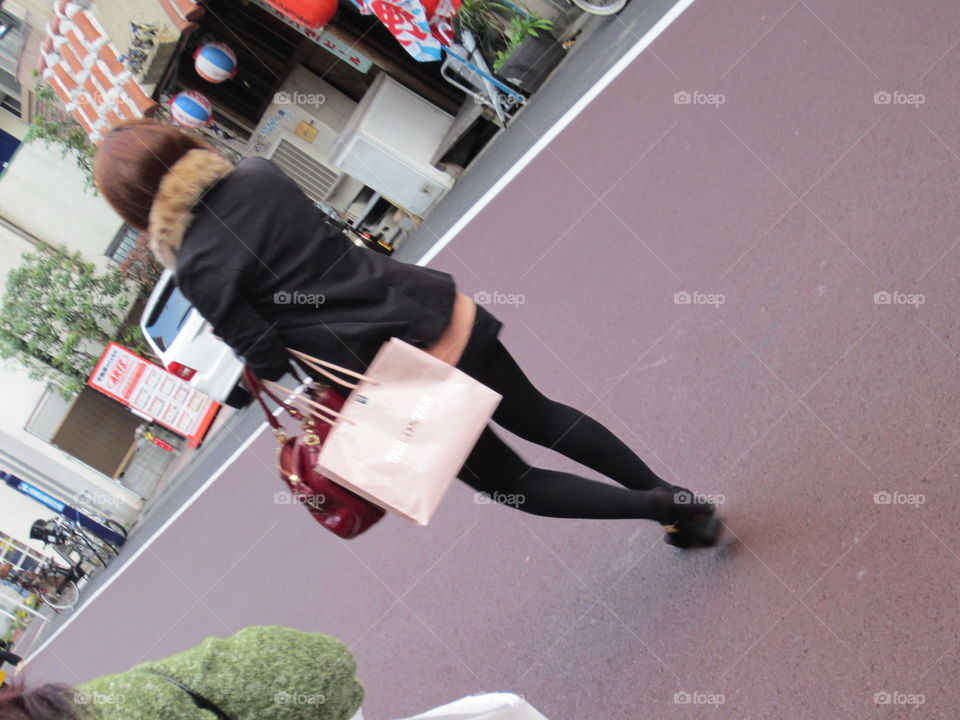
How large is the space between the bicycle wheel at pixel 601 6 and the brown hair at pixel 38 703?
530 centimetres

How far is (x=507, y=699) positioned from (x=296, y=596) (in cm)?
263

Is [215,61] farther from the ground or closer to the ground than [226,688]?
closer to the ground

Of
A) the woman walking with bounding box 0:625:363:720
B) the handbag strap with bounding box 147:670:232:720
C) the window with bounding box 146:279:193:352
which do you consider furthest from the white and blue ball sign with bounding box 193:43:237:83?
the handbag strap with bounding box 147:670:232:720

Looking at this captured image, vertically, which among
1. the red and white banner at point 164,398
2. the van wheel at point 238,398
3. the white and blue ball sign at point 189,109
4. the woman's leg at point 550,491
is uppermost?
the woman's leg at point 550,491

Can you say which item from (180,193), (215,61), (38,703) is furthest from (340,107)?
(38,703)

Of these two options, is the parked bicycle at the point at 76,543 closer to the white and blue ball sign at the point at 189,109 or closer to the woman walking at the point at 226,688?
the white and blue ball sign at the point at 189,109

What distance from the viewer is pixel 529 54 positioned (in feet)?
19.5

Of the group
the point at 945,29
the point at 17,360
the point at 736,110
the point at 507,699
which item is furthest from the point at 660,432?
the point at 17,360

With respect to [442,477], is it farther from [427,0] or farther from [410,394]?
[427,0]

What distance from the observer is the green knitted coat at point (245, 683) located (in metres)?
1.43

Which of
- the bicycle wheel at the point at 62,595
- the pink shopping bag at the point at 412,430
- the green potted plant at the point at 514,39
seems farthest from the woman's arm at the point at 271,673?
the bicycle wheel at the point at 62,595

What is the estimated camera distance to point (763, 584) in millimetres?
2842

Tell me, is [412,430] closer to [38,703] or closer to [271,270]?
[271,270]

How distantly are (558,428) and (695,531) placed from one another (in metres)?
0.63
